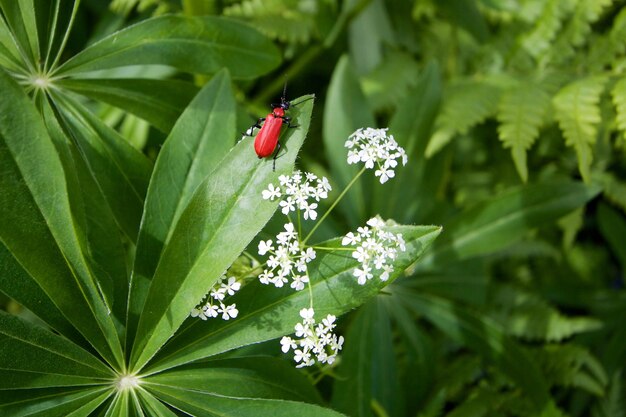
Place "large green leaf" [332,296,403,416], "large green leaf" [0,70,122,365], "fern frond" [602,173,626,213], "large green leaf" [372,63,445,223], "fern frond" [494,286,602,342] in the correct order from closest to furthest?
"large green leaf" [0,70,122,365]
"large green leaf" [332,296,403,416]
"large green leaf" [372,63,445,223]
"fern frond" [494,286,602,342]
"fern frond" [602,173,626,213]

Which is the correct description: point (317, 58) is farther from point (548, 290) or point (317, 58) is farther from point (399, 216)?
point (548, 290)

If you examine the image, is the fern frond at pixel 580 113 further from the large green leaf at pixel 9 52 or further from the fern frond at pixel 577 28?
the large green leaf at pixel 9 52

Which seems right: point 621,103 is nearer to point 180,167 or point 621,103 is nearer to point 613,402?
point 613,402

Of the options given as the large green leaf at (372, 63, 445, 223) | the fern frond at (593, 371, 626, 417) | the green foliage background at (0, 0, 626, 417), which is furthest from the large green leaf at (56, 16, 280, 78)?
the fern frond at (593, 371, 626, 417)

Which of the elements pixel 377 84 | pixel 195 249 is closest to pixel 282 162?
pixel 195 249

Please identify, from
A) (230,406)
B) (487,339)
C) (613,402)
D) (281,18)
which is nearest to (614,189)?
(613,402)

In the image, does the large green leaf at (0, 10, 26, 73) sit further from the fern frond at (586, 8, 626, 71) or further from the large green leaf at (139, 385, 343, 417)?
the fern frond at (586, 8, 626, 71)

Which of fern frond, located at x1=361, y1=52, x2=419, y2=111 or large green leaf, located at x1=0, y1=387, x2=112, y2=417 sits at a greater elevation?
fern frond, located at x1=361, y1=52, x2=419, y2=111
